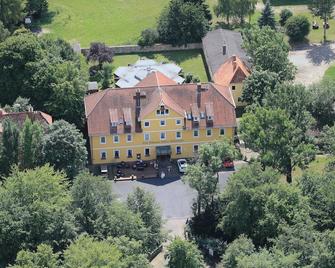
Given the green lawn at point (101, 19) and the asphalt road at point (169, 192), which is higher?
the green lawn at point (101, 19)

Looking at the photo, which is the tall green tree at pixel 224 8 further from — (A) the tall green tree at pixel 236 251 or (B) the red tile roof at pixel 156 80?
(A) the tall green tree at pixel 236 251

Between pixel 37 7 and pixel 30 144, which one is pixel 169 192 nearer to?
pixel 30 144

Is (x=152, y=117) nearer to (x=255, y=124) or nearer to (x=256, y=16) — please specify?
(x=255, y=124)

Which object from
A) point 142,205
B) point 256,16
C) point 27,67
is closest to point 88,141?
point 27,67

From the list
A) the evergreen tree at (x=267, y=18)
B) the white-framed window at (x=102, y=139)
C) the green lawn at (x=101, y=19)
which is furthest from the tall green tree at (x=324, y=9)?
the white-framed window at (x=102, y=139)

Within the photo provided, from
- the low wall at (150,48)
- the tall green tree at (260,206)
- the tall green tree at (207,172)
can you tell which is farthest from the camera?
the low wall at (150,48)

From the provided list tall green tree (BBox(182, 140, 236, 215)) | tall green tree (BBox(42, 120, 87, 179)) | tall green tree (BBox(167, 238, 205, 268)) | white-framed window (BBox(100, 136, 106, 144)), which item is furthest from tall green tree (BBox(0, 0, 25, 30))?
tall green tree (BBox(167, 238, 205, 268))

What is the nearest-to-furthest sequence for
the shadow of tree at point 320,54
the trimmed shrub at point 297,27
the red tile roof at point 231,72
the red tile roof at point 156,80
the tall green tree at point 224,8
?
the red tile roof at point 156,80, the red tile roof at point 231,72, the shadow of tree at point 320,54, the trimmed shrub at point 297,27, the tall green tree at point 224,8
